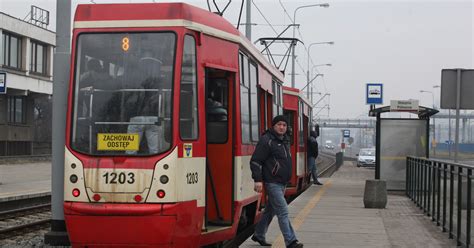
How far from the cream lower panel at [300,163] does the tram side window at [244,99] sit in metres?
9.02

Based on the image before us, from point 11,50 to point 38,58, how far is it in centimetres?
446

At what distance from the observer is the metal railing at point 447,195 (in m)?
9.15

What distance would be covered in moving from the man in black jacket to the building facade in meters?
41.6

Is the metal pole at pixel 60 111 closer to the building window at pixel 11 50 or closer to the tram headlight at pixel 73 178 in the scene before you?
the tram headlight at pixel 73 178

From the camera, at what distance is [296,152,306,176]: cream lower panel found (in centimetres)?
1852

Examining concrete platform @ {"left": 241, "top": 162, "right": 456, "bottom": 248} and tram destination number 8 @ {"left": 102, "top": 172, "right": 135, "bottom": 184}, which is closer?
tram destination number 8 @ {"left": 102, "top": 172, "right": 135, "bottom": 184}

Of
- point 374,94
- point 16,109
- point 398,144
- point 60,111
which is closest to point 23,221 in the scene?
point 60,111

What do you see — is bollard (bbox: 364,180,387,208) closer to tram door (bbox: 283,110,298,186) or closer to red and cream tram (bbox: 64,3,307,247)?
tram door (bbox: 283,110,298,186)

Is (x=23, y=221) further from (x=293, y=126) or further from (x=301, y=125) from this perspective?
(x=301, y=125)

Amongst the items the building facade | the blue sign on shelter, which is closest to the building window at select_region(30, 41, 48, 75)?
the building facade

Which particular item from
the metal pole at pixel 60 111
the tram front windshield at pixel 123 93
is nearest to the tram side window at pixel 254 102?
the tram front windshield at pixel 123 93

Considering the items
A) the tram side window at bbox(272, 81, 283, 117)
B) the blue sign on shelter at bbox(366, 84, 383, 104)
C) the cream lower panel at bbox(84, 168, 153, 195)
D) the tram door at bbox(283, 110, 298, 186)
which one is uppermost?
the blue sign on shelter at bbox(366, 84, 383, 104)

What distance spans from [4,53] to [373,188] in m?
38.7

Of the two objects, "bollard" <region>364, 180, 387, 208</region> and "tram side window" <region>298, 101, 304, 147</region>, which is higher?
"tram side window" <region>298, 101, 304, 147</region>
